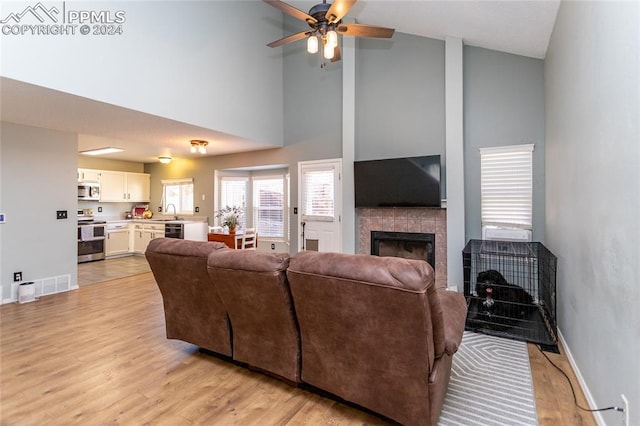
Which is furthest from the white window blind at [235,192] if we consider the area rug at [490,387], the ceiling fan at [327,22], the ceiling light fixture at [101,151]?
the area rug at [490,387]

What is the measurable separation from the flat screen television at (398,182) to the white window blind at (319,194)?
0.62 metres

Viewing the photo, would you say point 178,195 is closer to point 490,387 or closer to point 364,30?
point 364,30

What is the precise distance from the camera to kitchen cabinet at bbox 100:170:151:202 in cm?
739

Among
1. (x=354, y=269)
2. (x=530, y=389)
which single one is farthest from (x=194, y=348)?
(x=530, y=389)

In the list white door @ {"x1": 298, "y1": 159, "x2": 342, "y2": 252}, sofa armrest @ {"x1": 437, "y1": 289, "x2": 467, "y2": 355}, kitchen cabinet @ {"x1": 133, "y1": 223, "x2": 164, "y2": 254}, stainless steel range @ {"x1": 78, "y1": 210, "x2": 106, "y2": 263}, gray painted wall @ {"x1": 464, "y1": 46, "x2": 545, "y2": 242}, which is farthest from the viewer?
kitchen cabinet @ {"x1": 133, "y1": 223, "x2": 164, "y2": 254}

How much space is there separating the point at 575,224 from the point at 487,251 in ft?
4.55

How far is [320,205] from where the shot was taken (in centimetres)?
551

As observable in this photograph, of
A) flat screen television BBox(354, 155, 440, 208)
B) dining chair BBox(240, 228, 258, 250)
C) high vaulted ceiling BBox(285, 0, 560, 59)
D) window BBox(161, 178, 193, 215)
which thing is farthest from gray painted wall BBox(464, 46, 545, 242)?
window BBox(161, 178, 193, 215)

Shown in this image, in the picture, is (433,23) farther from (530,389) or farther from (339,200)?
(530,389)

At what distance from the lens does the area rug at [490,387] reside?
1835 millimetres

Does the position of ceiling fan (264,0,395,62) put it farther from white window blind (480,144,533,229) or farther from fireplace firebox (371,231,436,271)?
fireplace firebox (371,231,436,271)

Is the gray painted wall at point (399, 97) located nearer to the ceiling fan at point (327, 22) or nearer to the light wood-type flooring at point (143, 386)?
the ceiling fan at point (327, 22)

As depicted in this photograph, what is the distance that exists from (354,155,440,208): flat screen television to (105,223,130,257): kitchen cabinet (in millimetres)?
5965

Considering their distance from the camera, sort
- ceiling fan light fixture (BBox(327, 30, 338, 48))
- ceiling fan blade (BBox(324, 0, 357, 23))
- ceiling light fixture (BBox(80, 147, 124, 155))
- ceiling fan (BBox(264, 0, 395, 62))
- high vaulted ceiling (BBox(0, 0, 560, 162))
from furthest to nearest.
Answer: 1. ceiling light fixture (BBox(80, 147, 124, 155))
2. high vaulted ceiling (BBox(0, 0, 560, 162))
3. ceiling fan light fixture (BBox(327, 30, 338, 48))
4. ceiling fan (BBox(264, 0, 395, 62))
5. ceiling fan blade (BBox(324, 0, 357, 23))
